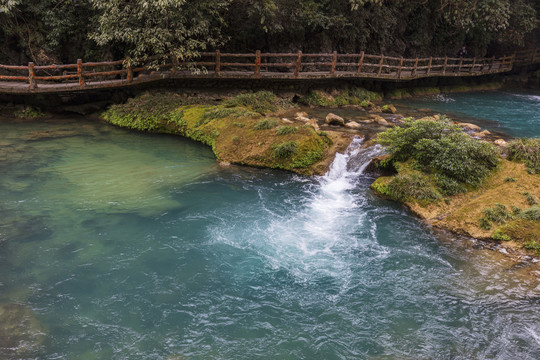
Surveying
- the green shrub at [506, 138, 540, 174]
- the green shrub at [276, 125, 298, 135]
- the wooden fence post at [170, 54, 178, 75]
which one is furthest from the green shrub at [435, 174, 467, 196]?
the wooden fence post at [170, 54, 178, 75]

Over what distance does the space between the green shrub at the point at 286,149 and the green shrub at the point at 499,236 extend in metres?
5.66

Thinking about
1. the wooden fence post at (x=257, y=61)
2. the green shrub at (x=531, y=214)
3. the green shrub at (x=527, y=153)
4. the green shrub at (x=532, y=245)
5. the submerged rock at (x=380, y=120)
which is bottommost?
the green shrub at (x=532, y=245)

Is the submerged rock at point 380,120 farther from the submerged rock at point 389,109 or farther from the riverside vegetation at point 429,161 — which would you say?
the riverside vegetation at point 429,161

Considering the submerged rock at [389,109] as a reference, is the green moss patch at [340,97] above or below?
above

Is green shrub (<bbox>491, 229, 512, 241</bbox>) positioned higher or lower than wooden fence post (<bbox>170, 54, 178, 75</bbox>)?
lower

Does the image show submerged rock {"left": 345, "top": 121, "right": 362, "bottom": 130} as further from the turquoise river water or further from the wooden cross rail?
the wooden cross rail

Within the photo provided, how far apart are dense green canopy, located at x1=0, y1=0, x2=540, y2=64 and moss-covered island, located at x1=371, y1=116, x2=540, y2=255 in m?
8.79

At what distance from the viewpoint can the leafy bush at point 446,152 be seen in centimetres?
982

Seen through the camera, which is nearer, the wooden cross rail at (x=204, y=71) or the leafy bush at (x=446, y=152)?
the leafy bush at (x=446, y=152)

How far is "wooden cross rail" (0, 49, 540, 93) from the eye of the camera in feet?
46.7

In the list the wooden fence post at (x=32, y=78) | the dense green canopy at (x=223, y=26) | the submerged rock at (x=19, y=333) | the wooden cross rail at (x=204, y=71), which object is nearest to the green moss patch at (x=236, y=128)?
the wooden cross rail at (x=204, y=71)

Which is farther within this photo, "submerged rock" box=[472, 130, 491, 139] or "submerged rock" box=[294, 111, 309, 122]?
"submerged rock" box=[294, 111, 309, 122]

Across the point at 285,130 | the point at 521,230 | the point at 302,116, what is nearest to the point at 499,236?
the point at 521,230

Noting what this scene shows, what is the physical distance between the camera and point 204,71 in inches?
610
